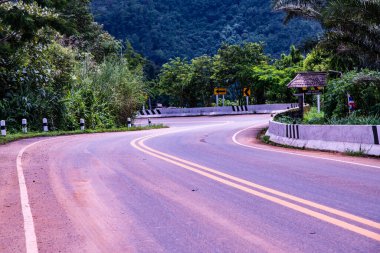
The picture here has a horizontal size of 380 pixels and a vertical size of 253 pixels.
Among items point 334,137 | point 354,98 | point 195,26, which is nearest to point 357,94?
point 354,98

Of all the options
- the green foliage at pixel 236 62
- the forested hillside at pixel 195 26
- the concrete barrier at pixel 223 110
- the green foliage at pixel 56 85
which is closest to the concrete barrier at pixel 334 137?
the green foliage at pixel 56 85

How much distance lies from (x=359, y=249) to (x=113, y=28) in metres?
104

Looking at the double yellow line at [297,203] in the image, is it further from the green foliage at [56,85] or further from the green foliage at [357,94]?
the green foliage at [56,85]

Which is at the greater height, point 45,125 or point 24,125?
point 24,125

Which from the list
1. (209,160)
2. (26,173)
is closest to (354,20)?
(209,160)

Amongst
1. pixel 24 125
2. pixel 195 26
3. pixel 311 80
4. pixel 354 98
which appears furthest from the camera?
pixel 195 26

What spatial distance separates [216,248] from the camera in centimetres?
492

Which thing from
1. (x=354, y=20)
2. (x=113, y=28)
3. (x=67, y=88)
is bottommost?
(x=67, y=88)

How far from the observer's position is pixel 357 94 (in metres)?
21.9

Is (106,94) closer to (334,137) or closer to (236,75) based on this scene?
(334,137)

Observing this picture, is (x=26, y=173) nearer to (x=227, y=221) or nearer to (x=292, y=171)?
(x=292, y=171)

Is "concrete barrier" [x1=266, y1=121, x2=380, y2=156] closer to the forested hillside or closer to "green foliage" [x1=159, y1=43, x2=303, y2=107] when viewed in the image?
"green foliage" [x1=159, y1=43, x2=303, y2=107]

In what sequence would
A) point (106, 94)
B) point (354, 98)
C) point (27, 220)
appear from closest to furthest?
1. point (27, 220)
2. point (354, 98)
3. point (106, 94)

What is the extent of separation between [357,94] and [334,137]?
7.60 m
